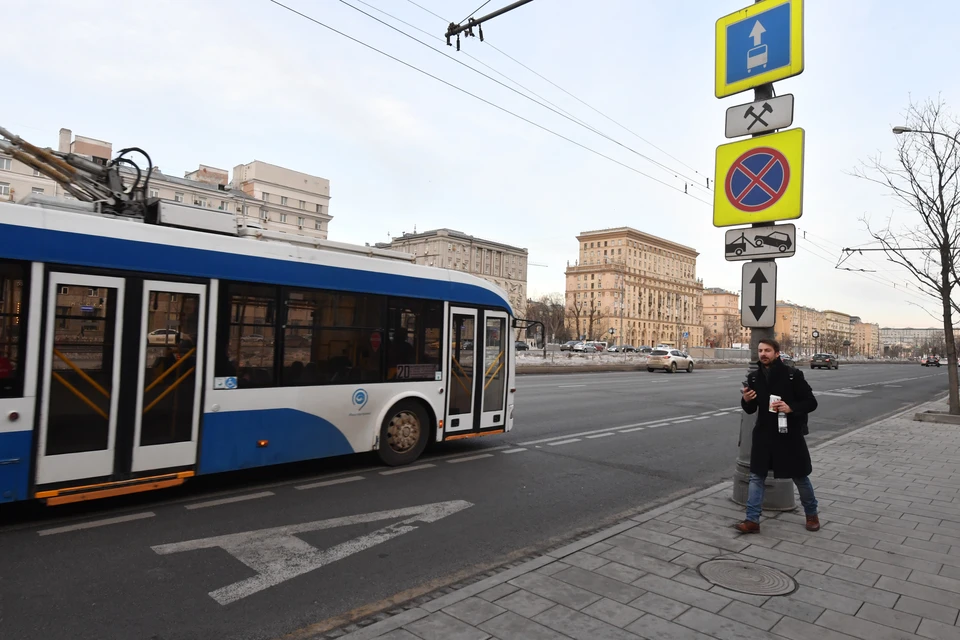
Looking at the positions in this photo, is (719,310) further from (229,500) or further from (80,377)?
(80,377)

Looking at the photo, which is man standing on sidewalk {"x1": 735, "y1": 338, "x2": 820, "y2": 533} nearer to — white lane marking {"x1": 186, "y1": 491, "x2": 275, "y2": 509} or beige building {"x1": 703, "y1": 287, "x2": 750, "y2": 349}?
white lane marking {"x1": 186, "y1": 491, "x2": 275, "y2": 509}

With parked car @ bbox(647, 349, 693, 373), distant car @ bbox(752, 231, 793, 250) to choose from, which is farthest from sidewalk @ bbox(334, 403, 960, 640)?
parked car @ bbox(647, 349, 693, 373)

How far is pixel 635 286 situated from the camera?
148375 mm

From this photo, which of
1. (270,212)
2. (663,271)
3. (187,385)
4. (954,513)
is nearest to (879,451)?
(954,513)

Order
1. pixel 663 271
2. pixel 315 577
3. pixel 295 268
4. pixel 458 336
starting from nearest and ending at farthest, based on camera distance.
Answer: pixel 315 577 → pixel 295 268 → pixel 458 336 → pixel 663 271

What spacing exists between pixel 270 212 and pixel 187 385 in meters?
88.8

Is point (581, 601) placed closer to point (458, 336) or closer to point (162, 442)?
point (162, 442)

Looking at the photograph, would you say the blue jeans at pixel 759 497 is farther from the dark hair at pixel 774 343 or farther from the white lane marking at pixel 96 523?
the white lane marking at pixel 96 523

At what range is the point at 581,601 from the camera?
3.98 metres

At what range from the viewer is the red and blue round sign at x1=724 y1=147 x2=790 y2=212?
21.2ft

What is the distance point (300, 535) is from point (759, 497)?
424 cm

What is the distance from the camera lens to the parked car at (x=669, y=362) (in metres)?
38.7

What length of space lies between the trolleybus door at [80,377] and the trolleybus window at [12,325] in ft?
0.58

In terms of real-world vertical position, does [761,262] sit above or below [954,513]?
above
